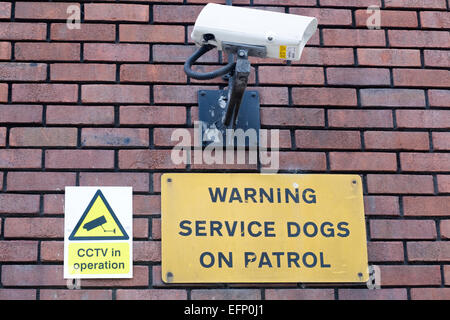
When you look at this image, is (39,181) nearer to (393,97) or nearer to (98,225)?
(98,225)

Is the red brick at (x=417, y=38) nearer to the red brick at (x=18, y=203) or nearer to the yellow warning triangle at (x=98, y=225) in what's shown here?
the yellow warning triangle at (x=98, y=225)

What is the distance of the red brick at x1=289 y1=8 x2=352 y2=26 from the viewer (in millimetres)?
2852

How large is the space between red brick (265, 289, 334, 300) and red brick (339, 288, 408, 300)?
52 millimetres

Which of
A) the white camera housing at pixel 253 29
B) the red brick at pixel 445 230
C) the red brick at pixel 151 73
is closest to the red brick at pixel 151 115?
the red brick at pixel 151 73

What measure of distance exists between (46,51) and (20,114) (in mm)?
272

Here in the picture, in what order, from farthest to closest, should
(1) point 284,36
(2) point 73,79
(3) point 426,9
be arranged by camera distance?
1. (3) point 426,9
2. (2) point 73,79
3. (1) point 284,36

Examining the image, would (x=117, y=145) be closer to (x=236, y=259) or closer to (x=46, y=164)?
(x=46, y=164)

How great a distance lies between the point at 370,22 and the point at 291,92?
0.46 metres

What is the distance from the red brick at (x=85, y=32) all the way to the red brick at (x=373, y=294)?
4.28ft

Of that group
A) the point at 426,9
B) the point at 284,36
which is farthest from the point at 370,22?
the point at 284,36

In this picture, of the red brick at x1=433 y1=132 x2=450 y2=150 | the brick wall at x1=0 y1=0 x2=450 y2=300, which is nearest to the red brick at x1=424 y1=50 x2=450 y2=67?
the brick wall at x1=0 y1=0 x2=450 y2=300

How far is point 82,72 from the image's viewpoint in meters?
2.71

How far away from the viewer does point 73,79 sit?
2.70 metres

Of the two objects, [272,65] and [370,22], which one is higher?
[370,22]
